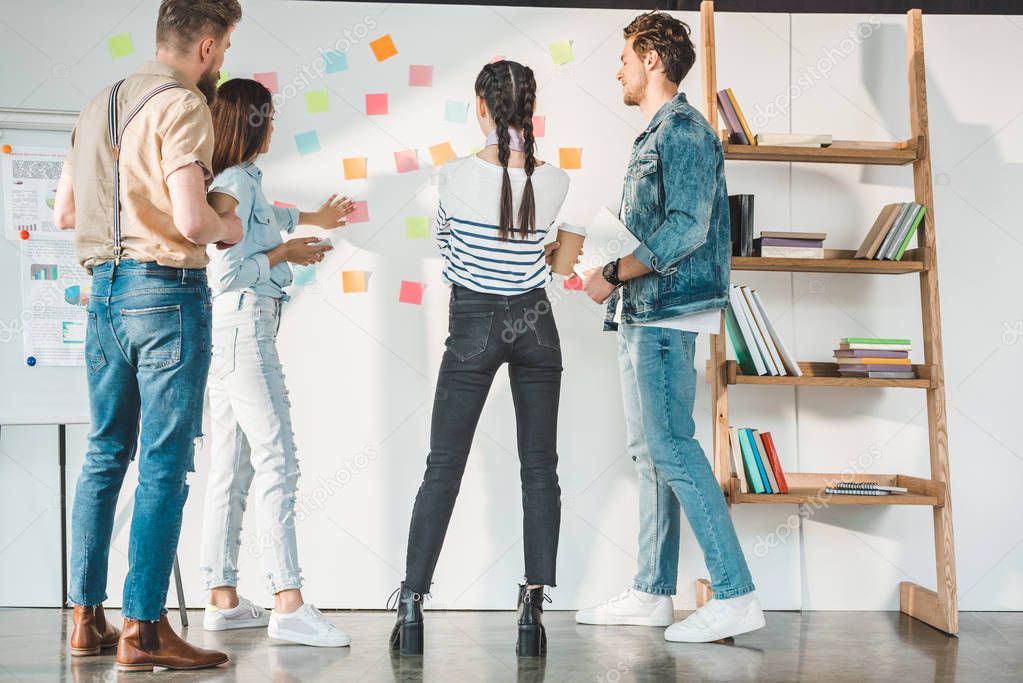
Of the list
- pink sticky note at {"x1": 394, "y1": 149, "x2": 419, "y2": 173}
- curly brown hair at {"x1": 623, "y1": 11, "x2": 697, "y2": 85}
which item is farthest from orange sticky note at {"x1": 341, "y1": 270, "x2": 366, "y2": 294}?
curly brown hair at {"x1": 623, "y1": 11, "x2": 697, "y2": 85}

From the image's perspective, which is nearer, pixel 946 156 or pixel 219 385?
pixel 219 385

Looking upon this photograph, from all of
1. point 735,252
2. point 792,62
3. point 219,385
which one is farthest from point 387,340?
point 792,62

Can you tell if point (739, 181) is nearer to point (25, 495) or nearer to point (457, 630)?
point (457, 630)

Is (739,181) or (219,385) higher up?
(739,181)

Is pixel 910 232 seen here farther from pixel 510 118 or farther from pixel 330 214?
pixel 330 214

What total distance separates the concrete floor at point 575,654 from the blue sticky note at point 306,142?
1.48 m

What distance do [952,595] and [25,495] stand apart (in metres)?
2.84

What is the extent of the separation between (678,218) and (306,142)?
130 cm

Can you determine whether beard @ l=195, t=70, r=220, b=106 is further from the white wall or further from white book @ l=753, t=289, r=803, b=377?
white book @ l=753, t=289, r=803, b=377

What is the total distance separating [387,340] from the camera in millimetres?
3133

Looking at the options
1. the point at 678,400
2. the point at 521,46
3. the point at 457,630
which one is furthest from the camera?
the point at 521,46

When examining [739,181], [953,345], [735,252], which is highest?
[739,181]

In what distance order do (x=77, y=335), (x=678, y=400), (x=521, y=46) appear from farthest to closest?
(x=521, y=46) → (x=77, y=335) → (x=678, y=400)

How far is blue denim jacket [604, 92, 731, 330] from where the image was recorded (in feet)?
8.35
